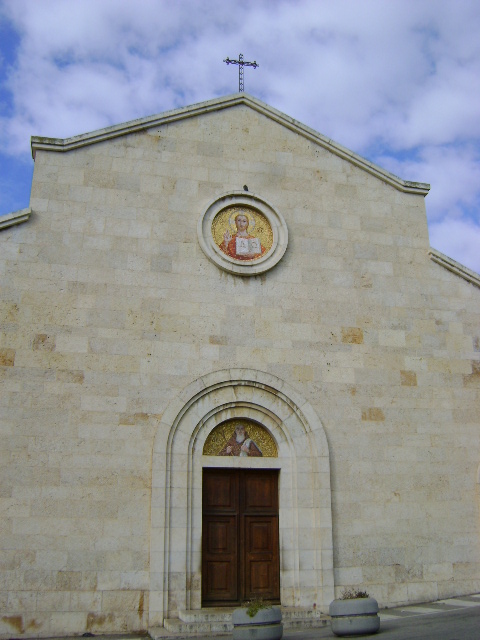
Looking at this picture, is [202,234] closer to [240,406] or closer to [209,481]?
[240,406]

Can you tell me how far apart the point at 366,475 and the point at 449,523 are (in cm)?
183

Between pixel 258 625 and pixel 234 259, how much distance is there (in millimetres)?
6436

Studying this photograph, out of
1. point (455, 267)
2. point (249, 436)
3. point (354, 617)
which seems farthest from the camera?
point (455, 267)

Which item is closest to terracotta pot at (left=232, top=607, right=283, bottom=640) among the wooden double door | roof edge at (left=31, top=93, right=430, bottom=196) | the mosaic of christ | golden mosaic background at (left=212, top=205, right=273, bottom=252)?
the wooden double door

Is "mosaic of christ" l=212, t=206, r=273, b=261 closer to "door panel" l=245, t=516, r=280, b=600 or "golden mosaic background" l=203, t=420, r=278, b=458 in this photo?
"golden mosaic background" l=203, t=420, r=278, b=458

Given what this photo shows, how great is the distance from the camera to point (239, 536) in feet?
39.3

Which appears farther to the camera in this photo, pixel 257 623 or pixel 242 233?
pixel 242 233

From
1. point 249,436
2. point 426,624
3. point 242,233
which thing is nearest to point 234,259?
point 242,233

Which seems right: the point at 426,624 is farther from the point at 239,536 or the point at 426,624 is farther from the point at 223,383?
the point at 223,383

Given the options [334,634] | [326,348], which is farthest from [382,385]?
[334,634]

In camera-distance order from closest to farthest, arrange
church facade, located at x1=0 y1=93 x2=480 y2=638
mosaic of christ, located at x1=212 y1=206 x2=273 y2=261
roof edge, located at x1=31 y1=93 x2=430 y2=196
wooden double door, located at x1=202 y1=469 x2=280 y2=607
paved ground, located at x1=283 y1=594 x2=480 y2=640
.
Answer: paved ground, located at x1=283 y1=594 x2=480 y2=640 < church facade, located at x1=0 y1=93 x2=480 y2=638 < wooden double door, located at x1=202 y1=469 x2=280 y2=607 < roof edge, located at x1=31 y1=93 x2=430 y2=196 < mosaic of christ, located at x1=212 y1=206 x2=273 y2=261

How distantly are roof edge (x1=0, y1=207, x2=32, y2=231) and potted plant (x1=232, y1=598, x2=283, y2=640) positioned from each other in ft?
24.1

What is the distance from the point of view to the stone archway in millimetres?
11211

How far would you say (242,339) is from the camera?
12.6 meters
